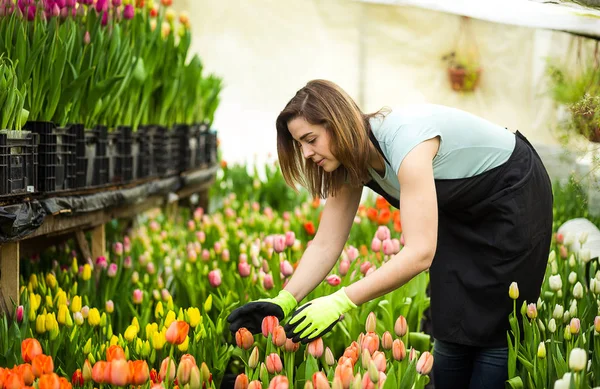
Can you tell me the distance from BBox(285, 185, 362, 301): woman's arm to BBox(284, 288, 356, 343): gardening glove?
33 centimetres

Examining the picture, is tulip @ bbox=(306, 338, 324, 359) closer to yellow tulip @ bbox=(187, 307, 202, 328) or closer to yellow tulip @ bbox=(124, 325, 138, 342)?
yellow tulip @ bbox=(187, 307, 202, 328)

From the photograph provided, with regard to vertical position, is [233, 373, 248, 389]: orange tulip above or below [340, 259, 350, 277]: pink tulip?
below

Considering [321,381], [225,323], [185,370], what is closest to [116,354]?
[185,370]

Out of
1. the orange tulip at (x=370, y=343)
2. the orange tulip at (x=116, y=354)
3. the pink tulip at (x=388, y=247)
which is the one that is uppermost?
the pink tulip at (x=388, y=247)

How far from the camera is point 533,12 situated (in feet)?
8.89

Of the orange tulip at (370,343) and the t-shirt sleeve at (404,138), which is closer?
the orange tulip at (370,343)

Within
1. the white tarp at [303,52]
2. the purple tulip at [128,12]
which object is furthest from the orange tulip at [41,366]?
the white tarp at [303,52]

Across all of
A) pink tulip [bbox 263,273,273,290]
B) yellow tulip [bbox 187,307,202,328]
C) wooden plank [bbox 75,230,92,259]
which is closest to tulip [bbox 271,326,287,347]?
yellow tulip [bbox 187,307,202,328]

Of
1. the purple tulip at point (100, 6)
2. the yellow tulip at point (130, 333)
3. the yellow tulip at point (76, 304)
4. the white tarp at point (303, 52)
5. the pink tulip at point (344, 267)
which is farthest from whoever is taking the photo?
the white tarp at point (303, 52)

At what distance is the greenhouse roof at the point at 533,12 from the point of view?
2504 mm

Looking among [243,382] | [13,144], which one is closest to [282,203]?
[13,144]

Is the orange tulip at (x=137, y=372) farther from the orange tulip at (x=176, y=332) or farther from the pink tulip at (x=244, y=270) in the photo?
the pink tulip at (x=244, y=270)

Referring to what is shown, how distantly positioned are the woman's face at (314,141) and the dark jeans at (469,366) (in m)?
0.78

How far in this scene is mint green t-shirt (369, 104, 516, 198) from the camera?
2.06 meters
